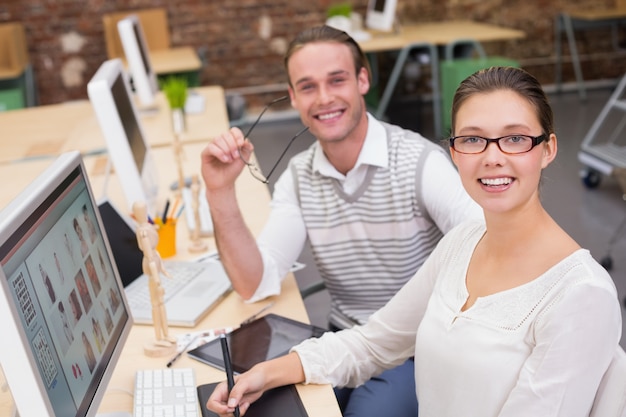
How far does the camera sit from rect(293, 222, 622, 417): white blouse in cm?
115

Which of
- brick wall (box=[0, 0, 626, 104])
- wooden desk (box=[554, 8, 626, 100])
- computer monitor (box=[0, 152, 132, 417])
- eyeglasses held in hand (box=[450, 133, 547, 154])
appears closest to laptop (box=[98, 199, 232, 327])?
computer monitor (box=[0, 152, 132, 417])

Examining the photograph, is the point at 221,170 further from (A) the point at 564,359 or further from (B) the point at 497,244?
(A) the point at 564,359

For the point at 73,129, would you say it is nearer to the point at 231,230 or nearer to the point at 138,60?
the point at 138,60

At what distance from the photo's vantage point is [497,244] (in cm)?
134

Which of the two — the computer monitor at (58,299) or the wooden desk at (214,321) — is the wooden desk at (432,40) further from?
the computer monitor at (58,299)

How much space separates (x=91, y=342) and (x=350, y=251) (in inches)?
34.7

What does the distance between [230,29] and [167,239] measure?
471 cm

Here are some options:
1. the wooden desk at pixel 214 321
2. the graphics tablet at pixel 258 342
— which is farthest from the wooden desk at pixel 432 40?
the graphics tablet at pixel 258 342

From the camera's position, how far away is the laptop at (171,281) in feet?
6.00

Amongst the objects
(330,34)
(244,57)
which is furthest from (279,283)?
(244,57)

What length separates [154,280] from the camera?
63.0 inches

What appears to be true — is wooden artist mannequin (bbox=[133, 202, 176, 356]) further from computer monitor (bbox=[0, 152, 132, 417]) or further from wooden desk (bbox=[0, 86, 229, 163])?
wooden desk (bbox=[0, 86, 229, 163])

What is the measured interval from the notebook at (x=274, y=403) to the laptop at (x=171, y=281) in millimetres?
352

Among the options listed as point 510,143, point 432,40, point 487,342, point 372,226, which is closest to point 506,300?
point 487,342
